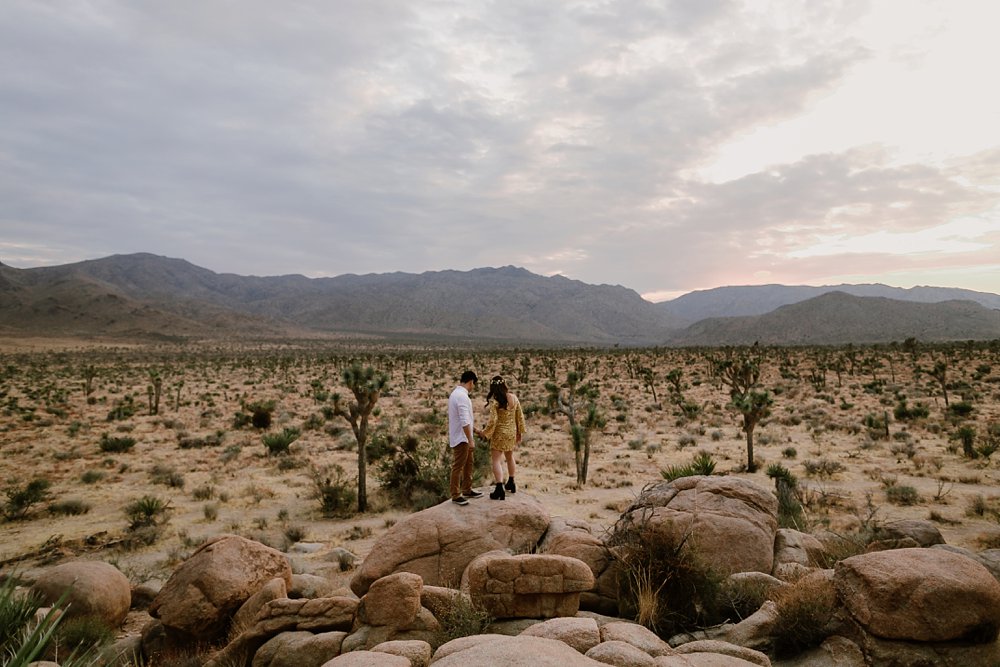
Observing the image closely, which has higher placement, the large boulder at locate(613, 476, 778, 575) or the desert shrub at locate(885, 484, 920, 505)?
the large boulder at locate(613, 476, 778, 575)

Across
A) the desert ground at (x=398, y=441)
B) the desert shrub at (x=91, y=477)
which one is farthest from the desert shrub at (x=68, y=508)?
the desert shrub at (x=91, y=477)

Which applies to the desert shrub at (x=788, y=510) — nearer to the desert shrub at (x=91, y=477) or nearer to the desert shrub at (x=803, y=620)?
the desert shrub at (x=803, y=620)

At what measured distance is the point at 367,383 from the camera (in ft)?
49.3

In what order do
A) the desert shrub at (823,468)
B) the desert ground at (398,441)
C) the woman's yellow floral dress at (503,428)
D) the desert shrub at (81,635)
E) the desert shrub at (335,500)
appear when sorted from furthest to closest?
the desert shrub at (823,468), the desert shrub at (335,500), the desert ground at (398,441), the woman's yellow floral dress at (503,428), the desert shrub at (81,635)

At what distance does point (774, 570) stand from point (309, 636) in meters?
6.63

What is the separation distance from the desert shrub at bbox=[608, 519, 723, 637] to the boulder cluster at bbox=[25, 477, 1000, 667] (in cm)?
18

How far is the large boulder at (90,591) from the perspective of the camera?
305 inches

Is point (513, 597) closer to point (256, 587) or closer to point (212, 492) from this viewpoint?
point (256, 587)

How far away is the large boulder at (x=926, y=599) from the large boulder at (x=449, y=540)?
434 centimetres

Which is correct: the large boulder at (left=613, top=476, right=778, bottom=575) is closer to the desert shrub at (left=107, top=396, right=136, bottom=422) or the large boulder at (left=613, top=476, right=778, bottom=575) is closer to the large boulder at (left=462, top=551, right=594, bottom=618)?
the large boulder at (left=462, top=551, right=594, bottom=618)

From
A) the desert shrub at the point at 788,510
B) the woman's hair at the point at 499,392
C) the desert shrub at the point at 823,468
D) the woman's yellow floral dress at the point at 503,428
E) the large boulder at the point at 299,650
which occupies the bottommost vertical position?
the desert shrub at the point at 823,468

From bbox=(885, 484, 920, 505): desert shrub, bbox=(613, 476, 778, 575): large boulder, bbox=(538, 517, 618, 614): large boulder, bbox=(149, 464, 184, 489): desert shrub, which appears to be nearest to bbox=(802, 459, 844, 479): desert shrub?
bbox=(885, 484, 920, 505): desert shrub

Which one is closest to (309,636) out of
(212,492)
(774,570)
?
(774,570)

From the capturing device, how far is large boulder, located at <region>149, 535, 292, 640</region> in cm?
716
